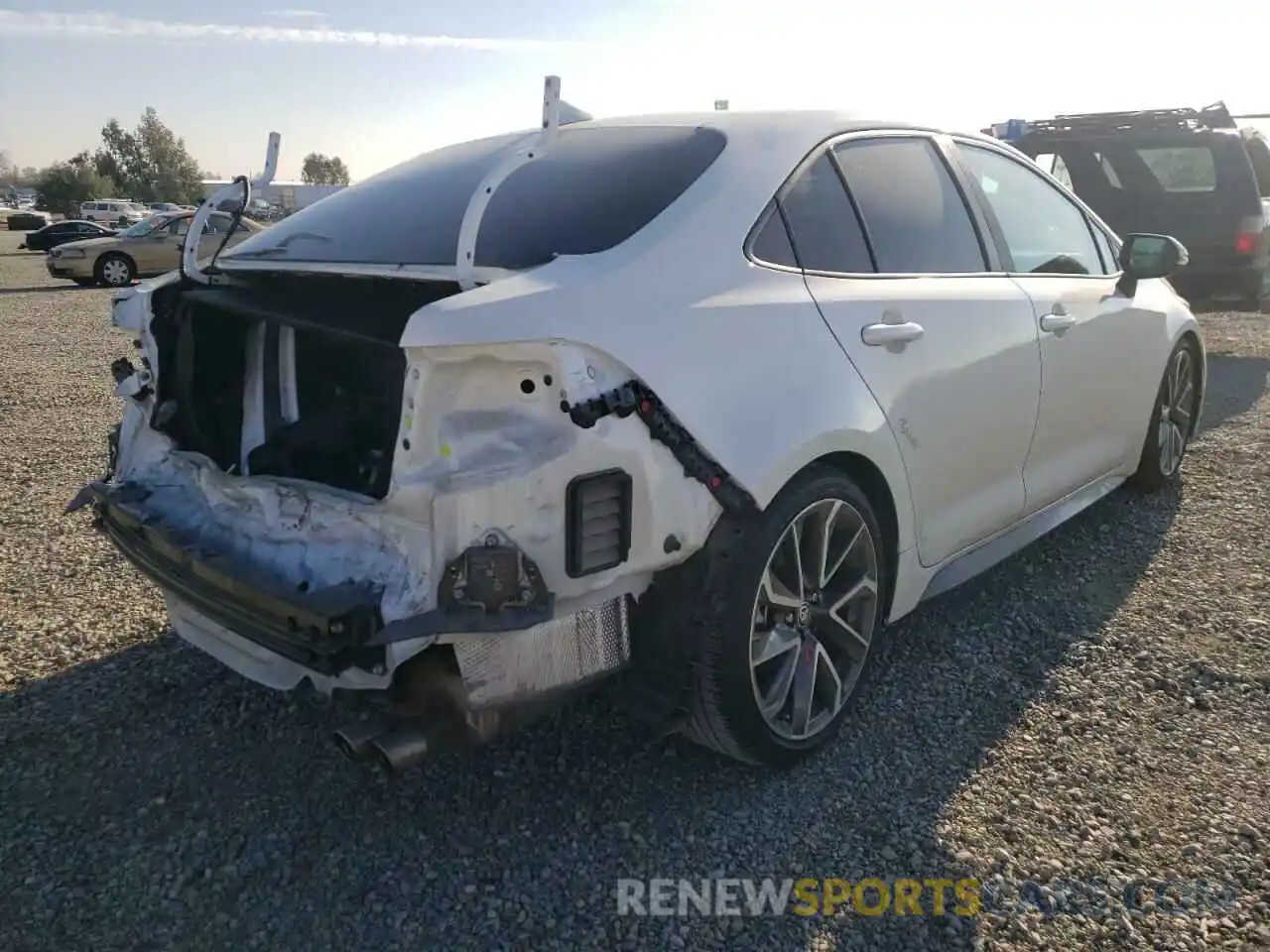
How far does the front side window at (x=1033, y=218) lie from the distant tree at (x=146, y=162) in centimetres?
8684

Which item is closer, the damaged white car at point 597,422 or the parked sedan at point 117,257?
the damaged white car at point 597,422

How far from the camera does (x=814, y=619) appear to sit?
288 centimetres

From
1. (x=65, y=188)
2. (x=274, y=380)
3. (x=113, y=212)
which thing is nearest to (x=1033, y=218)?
(x=274, y=380)

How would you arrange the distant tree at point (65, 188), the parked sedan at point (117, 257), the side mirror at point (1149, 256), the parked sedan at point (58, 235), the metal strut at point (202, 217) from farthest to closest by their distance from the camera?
the distant tree at point (65, 188)
the parked sedan at point (58, 235)
the parked sedan at point (117, 257)
the side mirror at point (1149, 256)
the metal strut at point (202, 217)

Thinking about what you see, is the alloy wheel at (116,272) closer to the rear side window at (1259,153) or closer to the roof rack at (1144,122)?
the roof rack at (1144,122)

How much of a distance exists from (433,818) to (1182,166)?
368 inches

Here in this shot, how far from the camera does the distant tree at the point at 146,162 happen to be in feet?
267

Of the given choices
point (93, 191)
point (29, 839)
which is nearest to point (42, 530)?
point (29, 839)

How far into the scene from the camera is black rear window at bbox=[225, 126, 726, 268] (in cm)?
262

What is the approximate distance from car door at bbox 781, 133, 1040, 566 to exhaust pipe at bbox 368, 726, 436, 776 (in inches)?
58.3

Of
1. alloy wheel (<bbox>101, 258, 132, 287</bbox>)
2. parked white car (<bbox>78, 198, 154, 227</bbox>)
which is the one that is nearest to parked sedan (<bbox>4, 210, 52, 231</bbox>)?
parked white car (<bbox>78, 198, 154, 227</bbox>)

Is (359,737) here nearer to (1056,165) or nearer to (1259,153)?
(1056,165)

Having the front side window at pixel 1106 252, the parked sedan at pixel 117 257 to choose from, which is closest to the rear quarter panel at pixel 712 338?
the front side window at pixel 1106 252

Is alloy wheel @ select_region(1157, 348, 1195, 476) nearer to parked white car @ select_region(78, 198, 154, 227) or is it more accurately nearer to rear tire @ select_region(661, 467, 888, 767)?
rear tire @ select_region(661, 467, 888, 767)
